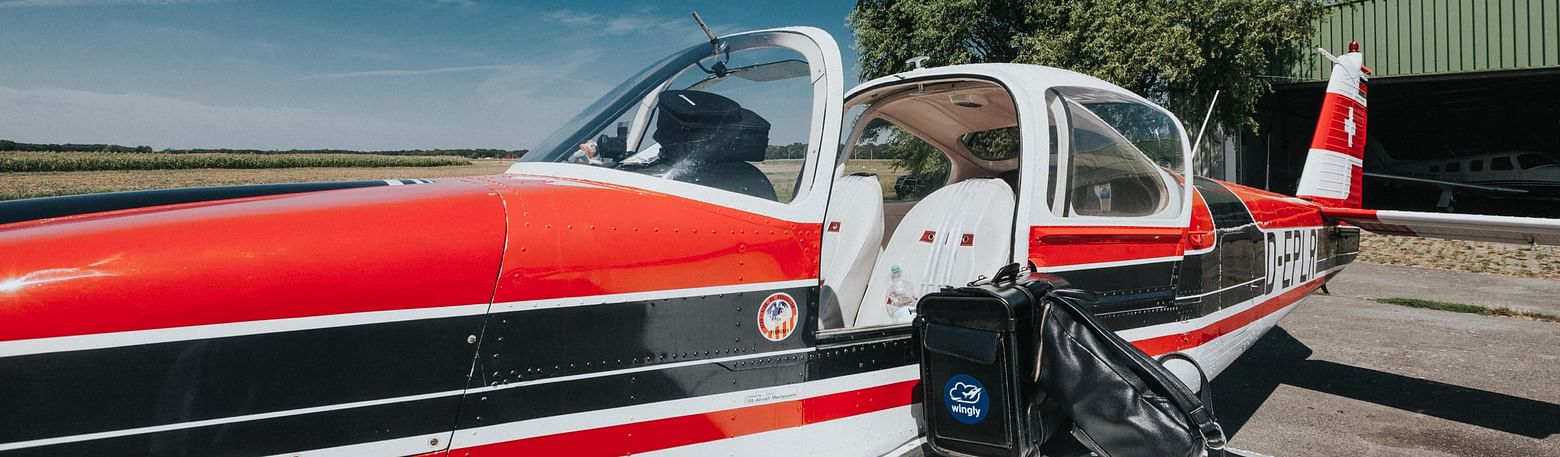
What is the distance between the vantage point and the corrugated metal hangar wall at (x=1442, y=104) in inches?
577

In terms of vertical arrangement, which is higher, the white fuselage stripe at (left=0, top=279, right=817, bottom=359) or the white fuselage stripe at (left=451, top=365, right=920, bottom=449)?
the white fuselage stripe at (left=0, top=279, right=817, bottom=359)

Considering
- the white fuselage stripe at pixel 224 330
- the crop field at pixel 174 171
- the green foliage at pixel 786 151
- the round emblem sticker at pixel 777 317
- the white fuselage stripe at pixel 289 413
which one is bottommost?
the white fuselage stripe at pixel 289 413

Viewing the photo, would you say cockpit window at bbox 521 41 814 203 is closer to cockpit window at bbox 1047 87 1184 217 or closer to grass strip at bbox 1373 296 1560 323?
cockpit window at bbox 1047 87 1184 217

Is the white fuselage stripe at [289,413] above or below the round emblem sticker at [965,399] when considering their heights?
above

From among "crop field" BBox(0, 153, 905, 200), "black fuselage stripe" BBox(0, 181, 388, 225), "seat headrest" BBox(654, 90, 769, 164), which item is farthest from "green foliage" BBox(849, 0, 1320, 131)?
"black fuselage stripe" BBox(0, 181, 388, 225)

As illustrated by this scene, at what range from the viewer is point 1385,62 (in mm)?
15672

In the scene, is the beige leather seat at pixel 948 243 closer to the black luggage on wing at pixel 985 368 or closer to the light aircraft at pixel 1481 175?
the black luggage on wing at pixel 985 368

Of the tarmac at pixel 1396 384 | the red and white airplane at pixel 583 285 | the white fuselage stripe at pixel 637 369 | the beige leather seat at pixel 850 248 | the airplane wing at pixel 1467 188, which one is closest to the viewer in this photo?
the red and white airplane at pixel 583 285

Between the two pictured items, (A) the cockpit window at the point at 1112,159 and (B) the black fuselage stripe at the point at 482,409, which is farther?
(A) the cockpit window at the point at 1112,159

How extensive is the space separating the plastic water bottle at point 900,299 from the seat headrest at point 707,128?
3.25 ft

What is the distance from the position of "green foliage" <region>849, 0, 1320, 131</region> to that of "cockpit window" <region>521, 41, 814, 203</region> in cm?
1176

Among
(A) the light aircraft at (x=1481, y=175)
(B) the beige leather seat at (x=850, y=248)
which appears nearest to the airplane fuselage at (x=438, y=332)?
(B) the beige leather seat at (x=850, y=248)

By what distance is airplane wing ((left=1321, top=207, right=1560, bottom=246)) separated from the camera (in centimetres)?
396

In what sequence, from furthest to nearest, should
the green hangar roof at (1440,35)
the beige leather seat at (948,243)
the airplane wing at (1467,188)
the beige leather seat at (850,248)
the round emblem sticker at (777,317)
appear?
the airplane wing at (1467,188), the green hangar roof at (1440,35), the beige leather seat at (948,243), the beige leather seat at (850,248), the round emblem sticker at (777,317)
